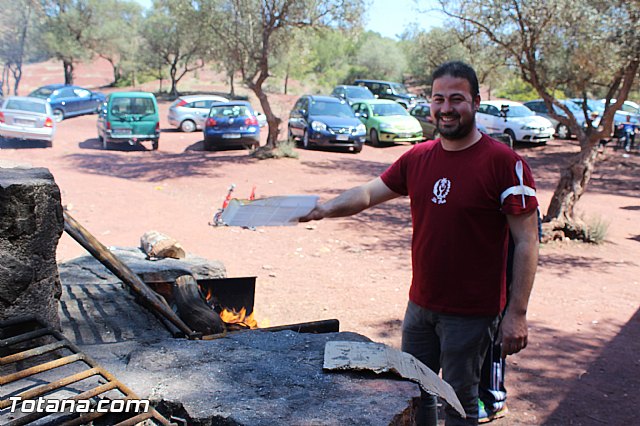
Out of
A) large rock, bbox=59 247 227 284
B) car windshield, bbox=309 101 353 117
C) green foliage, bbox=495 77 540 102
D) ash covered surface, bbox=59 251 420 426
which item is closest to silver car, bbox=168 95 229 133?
car windshield, bbox=309 101 353 117

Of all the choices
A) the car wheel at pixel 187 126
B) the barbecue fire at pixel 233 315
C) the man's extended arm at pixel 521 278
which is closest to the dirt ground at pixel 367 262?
the barbecue fire at pixel 233 315

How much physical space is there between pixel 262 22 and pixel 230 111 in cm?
337

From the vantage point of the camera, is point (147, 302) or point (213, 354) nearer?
point (213, 354)

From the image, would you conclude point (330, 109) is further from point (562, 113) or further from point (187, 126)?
point (562, 113)

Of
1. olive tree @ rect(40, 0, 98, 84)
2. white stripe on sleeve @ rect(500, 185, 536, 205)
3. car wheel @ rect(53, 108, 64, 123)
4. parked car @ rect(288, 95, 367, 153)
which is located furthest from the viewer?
olive tree @ rect(40, 0, 98, 84)

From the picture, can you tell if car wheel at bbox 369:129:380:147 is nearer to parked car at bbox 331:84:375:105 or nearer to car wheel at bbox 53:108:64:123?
parked car at bbox 331:84:375:105

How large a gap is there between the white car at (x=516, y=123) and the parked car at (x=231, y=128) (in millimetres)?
8398

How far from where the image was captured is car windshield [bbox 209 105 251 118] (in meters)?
18.3

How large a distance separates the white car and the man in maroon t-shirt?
1857cm

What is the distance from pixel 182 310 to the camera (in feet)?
12.6

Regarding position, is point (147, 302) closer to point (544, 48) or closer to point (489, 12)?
point (489, 12)

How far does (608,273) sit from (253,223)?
6.06m

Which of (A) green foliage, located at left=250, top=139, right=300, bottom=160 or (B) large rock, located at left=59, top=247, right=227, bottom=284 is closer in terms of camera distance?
(B) large rock, located at left=59, top=247, right=227, bottom=284

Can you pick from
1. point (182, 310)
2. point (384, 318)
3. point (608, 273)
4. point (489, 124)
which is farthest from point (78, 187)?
point (489, 124)
